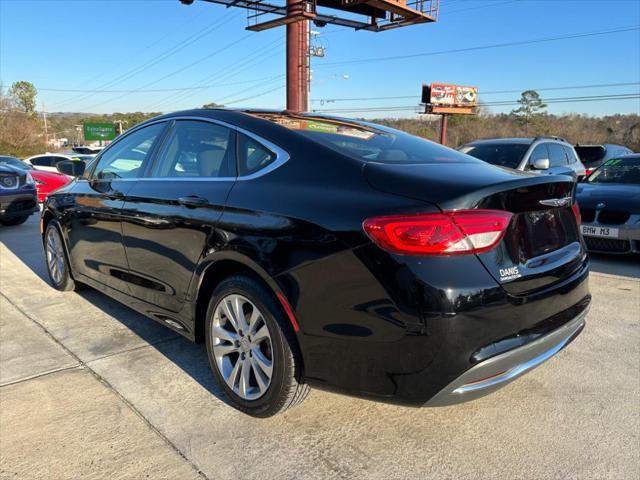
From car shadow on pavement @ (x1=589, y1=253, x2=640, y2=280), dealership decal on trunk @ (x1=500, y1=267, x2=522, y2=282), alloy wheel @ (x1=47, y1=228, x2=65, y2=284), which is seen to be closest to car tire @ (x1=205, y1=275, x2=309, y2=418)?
dealership decal on trunk @ (x1=500, y1=267, x2=522, y2=282)

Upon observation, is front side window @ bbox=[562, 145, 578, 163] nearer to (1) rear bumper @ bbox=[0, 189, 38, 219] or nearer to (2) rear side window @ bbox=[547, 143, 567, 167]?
(2) rear side window @ bbox=[547, 143, 567, 167]

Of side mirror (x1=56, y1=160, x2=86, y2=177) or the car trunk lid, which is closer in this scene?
the car trunk lid

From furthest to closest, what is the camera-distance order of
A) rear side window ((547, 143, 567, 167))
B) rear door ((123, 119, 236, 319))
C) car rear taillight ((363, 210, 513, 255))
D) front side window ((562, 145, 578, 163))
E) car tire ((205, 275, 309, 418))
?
front side window ((562, 145, 578, 163)) < rear side window ((547, 143, 567, 167)) < rear door ((123, 119, 236, 319)) < car tire ((205, 275, 309, 418)) < car rear taillight ((363, 210, 513, 255))

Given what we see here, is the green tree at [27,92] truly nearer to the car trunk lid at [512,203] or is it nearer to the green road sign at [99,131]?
the green road sign at [99,131]

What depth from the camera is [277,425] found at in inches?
101

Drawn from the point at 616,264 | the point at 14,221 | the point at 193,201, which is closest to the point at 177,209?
the point at 193,201

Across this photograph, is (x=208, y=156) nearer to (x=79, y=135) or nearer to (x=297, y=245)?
(x=297, y=245)

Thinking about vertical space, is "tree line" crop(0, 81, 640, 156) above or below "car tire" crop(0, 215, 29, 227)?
above

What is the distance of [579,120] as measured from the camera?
69562mm

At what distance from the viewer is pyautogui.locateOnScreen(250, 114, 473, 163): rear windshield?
254cm

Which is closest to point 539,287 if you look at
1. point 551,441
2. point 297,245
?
point 551,441

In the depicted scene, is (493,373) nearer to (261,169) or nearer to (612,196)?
(261,169)

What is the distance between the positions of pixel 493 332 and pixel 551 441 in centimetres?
84

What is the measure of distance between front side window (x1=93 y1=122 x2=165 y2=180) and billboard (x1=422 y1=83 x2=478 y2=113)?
41361 millimetres
